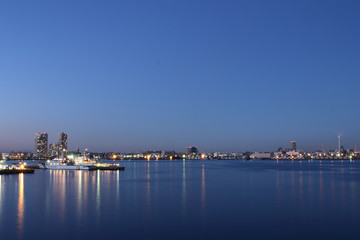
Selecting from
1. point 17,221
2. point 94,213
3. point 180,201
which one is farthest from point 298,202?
point 17,221

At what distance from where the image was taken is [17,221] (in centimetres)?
2100

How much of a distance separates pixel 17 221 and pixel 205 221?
10619mm

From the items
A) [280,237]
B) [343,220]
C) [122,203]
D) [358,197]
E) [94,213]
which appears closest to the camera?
[280,237]

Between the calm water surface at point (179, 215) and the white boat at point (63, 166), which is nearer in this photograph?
the calm water surface at point (179, 215)

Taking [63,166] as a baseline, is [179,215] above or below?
above

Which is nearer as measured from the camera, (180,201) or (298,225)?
(298,225)

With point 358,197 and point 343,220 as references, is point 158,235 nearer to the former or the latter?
point 343,220

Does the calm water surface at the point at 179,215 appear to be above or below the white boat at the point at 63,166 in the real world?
above

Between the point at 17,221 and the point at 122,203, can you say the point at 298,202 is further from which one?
the point at 17,221

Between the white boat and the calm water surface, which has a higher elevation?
the calm water surface

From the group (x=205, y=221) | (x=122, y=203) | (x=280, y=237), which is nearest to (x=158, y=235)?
(x=205, y=221)

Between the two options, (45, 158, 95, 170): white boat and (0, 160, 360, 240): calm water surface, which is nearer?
(0, 160, 360, 240): calm water surface

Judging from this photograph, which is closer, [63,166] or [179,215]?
[179,215]

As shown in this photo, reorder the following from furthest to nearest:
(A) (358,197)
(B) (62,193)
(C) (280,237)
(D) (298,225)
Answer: (B) (62,193) < (A) (358,197) < (D) (298,225) < (C) (280,237)
